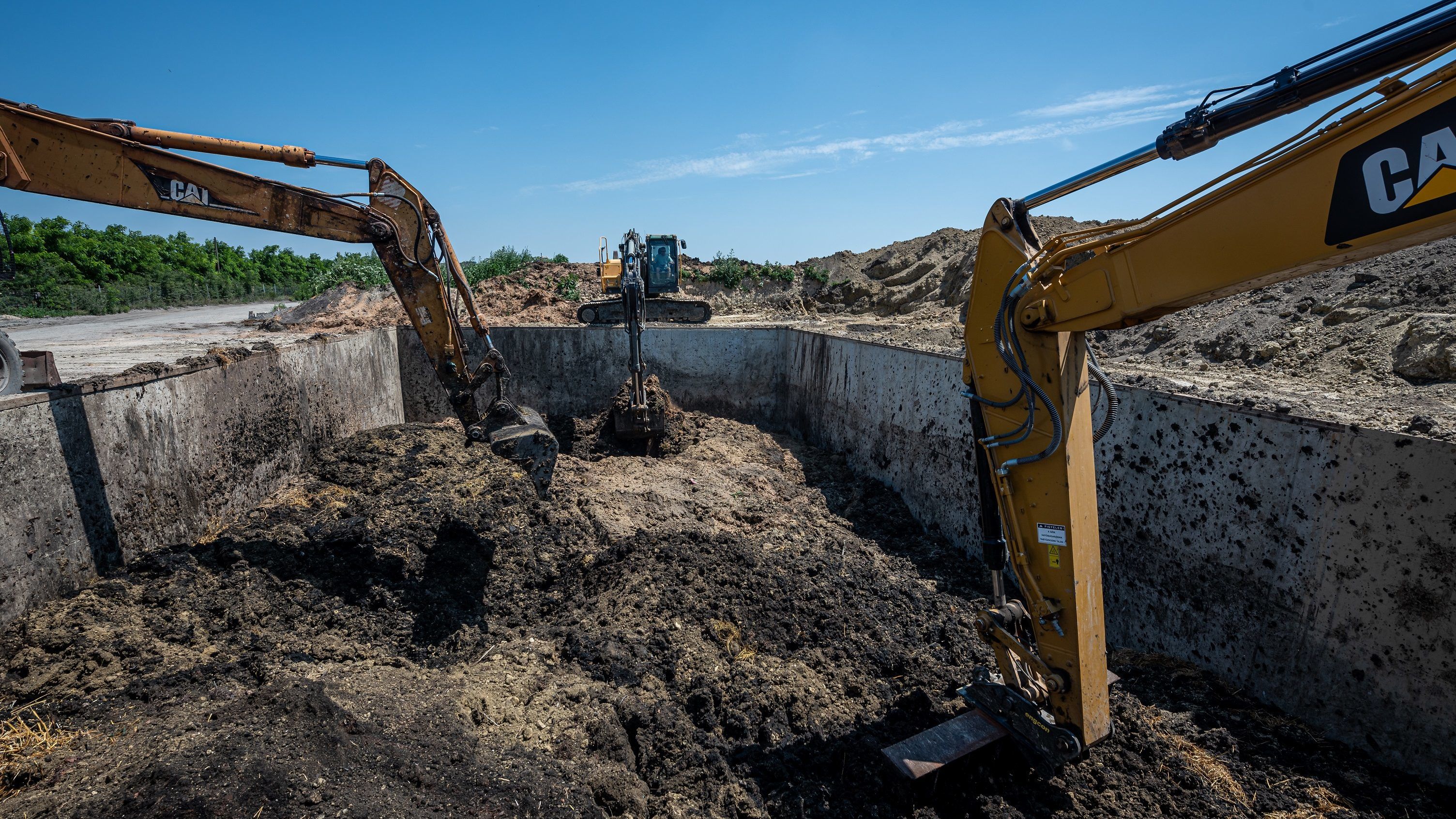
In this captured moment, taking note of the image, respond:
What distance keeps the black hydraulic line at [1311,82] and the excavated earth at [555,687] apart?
8.96 ft

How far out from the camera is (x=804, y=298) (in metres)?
22.3

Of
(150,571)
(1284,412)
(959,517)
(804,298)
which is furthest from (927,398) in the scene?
(804,298)

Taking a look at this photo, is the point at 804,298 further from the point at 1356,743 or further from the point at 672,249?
the point at 1356,743

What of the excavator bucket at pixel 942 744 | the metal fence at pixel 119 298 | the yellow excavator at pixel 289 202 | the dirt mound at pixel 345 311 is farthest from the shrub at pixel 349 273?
the excavator bucket at pixel 942 744

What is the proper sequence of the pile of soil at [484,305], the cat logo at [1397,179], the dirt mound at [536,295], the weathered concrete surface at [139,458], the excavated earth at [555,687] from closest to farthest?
the cat logo at [1397,179] < the excavated earth at [555,687] < the weathered concrete surface at [139,458] < the pile of soil at [484,305] < the dirt mound at [536,295]

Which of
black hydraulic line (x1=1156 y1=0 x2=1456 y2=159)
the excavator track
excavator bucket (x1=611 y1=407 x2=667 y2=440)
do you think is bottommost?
excavator bucket (x1=611 y1=407 x2=667 y2=440)

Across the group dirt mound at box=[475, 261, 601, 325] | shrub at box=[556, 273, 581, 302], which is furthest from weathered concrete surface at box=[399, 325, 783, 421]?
shrub at box=[556, 273, 581, 302]

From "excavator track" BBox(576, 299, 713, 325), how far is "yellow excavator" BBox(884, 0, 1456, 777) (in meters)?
12.9

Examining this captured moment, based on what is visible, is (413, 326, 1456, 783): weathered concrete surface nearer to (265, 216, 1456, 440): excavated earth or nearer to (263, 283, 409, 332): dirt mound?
(265, 216, 1456, 440): excavated earth

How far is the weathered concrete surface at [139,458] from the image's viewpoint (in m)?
4.25

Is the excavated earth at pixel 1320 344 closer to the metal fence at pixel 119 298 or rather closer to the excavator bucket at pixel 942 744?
the excavator bucket at pixel 942 744

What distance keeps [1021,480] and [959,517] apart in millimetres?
3470

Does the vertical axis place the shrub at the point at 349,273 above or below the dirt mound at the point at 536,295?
above

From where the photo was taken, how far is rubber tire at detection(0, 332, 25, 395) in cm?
607
